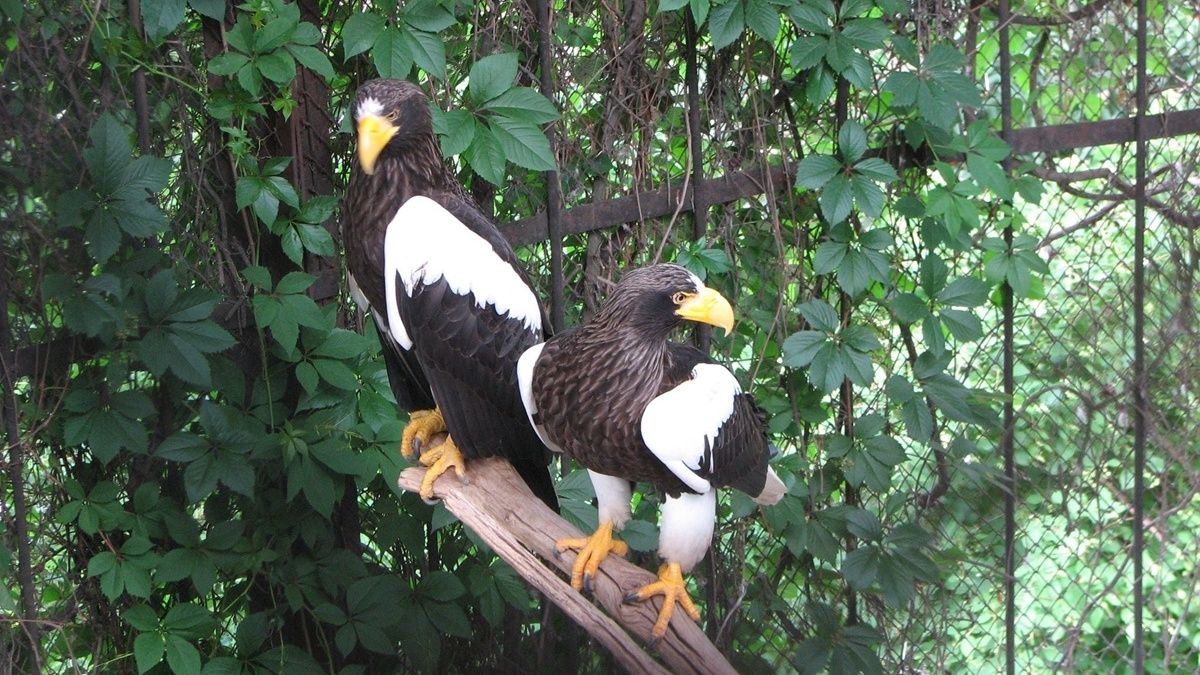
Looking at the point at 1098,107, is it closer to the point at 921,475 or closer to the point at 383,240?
the point at 921,475

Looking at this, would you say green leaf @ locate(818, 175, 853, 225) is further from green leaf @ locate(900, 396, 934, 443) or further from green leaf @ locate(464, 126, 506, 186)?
green leaf @ locate(464, 126, 506, 186)

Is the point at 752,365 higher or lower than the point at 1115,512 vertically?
higher

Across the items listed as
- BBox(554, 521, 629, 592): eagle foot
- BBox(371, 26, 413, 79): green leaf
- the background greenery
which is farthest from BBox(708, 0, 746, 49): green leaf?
BBox(554, 521, 629, 592): eagle foot

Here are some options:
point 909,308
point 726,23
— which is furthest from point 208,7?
point 909,308

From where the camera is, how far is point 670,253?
2.80 m

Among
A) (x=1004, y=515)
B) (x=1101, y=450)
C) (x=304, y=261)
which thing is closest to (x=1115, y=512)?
(x=1101, y=450)

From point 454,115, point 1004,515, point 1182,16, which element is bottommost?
point 1004,515

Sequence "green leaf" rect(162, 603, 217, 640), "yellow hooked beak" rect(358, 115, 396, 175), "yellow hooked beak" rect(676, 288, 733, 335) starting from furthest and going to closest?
"green leaf" rect(162, 603, 217, 640), "yellow hooked beak" rect(358, 115, 396, 175), "yellow hooked beak" rect(676, 288, 733, 335)

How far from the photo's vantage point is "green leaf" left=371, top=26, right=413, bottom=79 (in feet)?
7.34

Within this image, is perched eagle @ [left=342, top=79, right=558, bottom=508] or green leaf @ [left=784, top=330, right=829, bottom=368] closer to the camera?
perched eagle @ [left=342, top=79, right=558, bottom=508]

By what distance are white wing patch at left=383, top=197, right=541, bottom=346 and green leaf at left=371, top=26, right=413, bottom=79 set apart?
0.37 meters

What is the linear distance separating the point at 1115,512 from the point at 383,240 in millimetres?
2329

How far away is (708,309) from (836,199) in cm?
98

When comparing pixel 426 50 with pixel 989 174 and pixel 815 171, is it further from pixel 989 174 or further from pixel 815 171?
pixel 989 174
